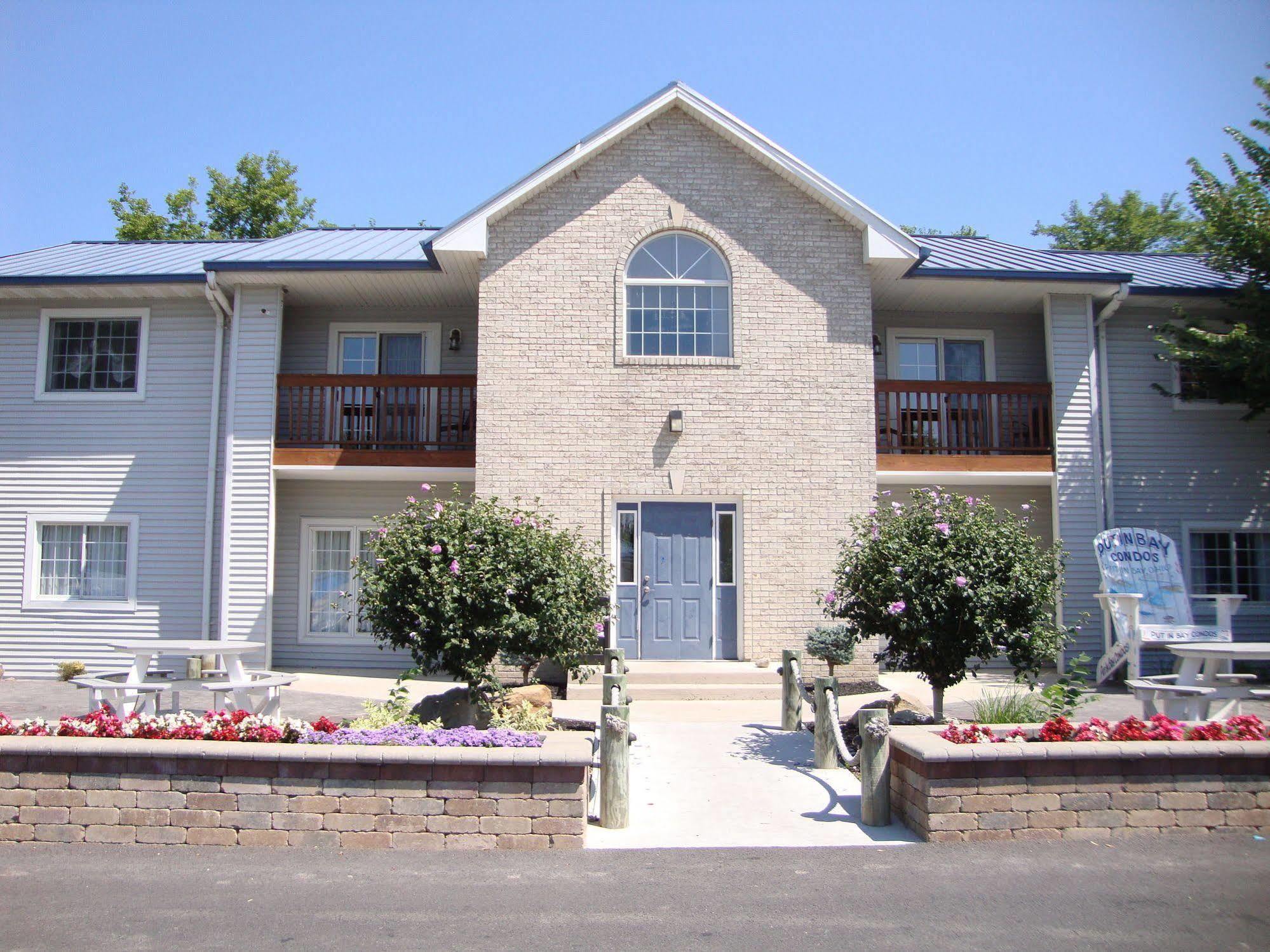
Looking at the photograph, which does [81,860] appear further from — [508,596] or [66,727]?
[508,596]

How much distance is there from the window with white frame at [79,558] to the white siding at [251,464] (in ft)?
5.84

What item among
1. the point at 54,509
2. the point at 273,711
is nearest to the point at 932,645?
the point at 273,711

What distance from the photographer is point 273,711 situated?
9.25 metres

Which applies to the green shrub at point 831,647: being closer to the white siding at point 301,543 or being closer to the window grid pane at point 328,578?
the white siding at point 301,543

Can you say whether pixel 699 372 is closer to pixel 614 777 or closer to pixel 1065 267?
pixel 1065 267

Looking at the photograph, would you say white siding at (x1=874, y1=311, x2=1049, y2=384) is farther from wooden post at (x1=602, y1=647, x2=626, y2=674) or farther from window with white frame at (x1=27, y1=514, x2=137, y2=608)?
window with white frame at (x1=27, y1=514, x2=137, y2=608)

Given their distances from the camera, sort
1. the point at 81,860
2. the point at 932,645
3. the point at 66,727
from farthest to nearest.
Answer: the point at 932,645 < the point at 66,727 < the point at 81,860

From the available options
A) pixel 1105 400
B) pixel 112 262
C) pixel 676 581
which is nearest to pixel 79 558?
pixel 112 262

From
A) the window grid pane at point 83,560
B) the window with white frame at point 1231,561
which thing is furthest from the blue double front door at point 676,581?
the window grid pane at point 83,560

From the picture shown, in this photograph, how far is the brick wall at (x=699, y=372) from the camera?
1310 cm

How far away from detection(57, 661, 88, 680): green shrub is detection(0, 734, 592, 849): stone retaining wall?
8.32m

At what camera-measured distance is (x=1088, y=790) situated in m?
6.65

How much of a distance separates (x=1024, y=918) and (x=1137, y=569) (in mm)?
9403

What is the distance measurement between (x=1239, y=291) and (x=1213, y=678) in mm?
7055
